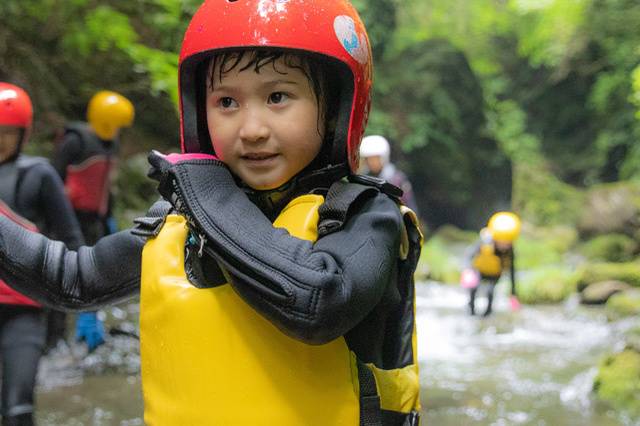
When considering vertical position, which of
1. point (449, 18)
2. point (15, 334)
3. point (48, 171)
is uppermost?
point (449, 18)

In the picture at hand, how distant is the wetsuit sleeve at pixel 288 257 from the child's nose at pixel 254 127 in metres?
0.09

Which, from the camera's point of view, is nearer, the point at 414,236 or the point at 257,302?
the point at 257,302

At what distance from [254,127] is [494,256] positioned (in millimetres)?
6744

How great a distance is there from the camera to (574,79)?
57.4 ft

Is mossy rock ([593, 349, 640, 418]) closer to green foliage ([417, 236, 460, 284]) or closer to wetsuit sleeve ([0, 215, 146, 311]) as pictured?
wetsuit sleeve ([0, 215, 146, 311])

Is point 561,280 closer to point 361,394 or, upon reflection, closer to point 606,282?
point 606,282

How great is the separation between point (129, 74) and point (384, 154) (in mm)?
3241

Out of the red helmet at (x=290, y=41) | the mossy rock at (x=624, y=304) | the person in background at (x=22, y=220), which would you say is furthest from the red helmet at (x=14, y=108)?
the mossy rock at (x=624, y=304)

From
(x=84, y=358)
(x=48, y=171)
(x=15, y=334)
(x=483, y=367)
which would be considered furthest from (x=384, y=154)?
(x=15, y=334)

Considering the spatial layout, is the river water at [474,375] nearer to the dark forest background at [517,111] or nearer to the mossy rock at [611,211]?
the mossy rock at [611,211]

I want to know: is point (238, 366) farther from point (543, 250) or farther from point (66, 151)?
point (543, 250)

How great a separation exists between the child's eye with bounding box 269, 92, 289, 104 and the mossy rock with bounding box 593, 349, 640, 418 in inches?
167

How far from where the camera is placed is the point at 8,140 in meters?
2.64

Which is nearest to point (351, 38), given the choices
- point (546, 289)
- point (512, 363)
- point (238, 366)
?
point (238, 366)
